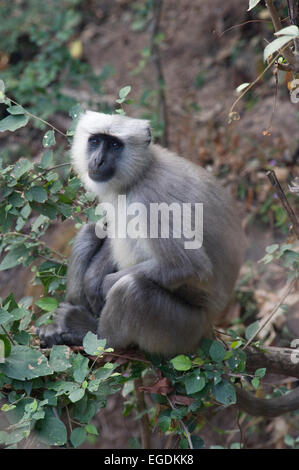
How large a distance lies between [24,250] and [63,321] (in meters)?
0.56

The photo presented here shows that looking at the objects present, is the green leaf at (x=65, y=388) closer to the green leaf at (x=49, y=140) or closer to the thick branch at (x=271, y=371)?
the thick branch at (x=271, y=371)

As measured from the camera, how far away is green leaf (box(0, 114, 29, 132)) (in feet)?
11.2

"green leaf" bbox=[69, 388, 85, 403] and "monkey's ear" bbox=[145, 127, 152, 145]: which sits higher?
"monkey's ear" bbox=[145, 127, 152, 145]

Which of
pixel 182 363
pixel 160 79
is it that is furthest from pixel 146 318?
pixel 160 79

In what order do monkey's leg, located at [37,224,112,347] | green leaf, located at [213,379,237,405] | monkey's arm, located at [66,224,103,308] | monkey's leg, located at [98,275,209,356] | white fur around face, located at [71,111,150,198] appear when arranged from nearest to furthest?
1. green leaf, located at [213,379,237,405]
2. monkey's leg, located at [98,275,209,356]
3. white fur around face, located at [71,111,150,198]
4. monkey's leg, located at [37,224,112,347]
5. monkey's arm, located at [66,224,103,308]

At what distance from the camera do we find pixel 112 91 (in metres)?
9.19

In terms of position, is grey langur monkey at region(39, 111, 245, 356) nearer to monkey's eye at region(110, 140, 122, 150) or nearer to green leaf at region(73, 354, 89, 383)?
monkey's eye at region(110, 140, 122, 150)

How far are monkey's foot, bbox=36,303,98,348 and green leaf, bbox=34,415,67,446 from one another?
0.99 metres

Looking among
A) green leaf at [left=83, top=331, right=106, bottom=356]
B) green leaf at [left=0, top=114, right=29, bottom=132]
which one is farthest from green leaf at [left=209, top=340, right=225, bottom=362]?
green leaf at [left=0, top=114, right=29, bottom=132]

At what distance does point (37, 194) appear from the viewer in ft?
11.6

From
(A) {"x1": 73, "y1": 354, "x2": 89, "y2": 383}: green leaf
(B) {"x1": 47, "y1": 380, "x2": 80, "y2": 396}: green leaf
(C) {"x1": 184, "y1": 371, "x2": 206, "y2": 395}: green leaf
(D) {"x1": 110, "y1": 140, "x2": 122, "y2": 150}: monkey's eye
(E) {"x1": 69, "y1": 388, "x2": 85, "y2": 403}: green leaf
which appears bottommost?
(C) {"x1": 184, "y1": 371, "x2": 206, "y2": 395}: green leaf

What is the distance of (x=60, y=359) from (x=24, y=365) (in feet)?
0.66

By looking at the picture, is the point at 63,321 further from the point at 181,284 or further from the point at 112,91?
the point at 112,91
